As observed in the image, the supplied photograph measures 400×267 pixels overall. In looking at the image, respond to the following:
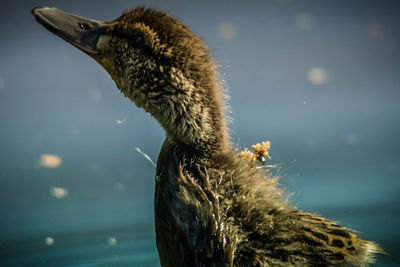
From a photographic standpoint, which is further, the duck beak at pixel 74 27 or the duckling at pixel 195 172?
the duck beak at pixel 74 27

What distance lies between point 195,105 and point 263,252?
1.17ft

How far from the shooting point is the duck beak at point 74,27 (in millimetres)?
877

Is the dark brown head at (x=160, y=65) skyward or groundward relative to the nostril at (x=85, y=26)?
groundward

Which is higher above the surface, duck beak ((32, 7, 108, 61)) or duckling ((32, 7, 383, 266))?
duck beak ((32, 7, 108, 61))

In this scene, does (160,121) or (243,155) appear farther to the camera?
(243,155)

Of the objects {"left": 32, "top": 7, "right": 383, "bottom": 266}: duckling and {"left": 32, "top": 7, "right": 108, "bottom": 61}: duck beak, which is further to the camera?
{"left": 32, "top": 7, "right": 108, "bottom": 61}: duck beak

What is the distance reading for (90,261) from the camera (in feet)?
6.09

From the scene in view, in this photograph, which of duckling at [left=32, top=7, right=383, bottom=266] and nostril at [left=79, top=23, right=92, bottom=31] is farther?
nostril at [left=79, top=23, right=92, bottom=31]

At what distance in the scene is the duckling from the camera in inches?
29.4

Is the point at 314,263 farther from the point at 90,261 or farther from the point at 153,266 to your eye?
the point at 90,261

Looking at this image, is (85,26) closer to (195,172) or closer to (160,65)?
(160,65)

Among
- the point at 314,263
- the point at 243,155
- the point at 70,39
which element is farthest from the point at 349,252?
the point at 70,39

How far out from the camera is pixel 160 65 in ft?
2.66

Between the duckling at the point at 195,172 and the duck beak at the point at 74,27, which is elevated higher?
the duck beak at the point at 74,27
